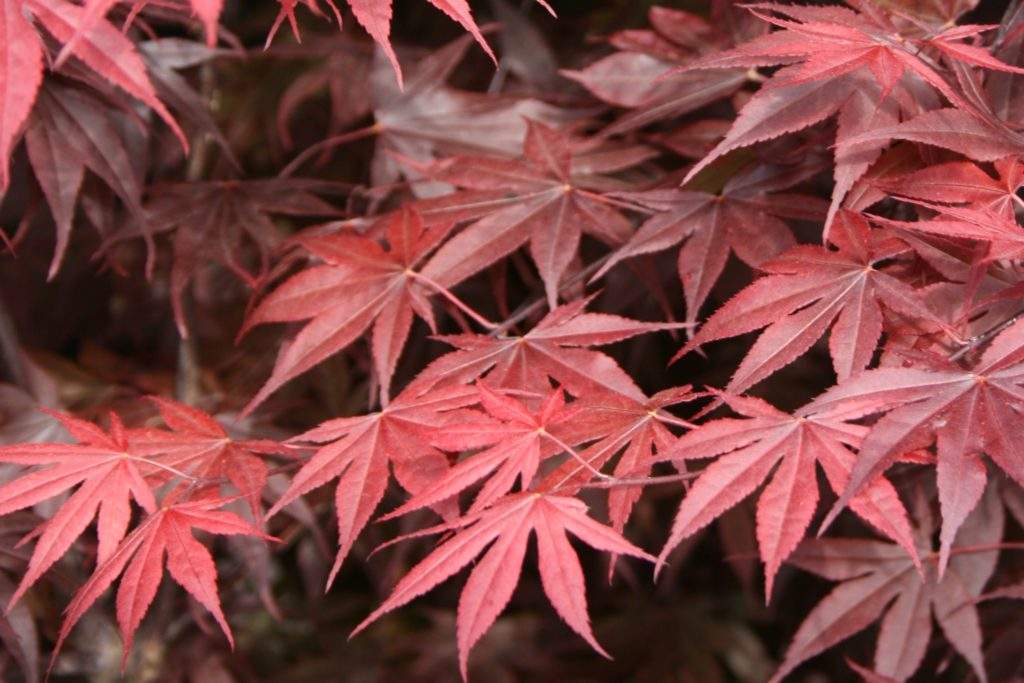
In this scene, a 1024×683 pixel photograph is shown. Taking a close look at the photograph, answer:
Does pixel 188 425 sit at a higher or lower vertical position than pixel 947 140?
lower

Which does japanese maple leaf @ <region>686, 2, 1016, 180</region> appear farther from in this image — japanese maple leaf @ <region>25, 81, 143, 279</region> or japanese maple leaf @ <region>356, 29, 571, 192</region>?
japanese maple leaf @ <region>25, 81, 143, 279</region>

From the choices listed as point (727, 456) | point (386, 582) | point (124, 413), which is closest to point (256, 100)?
point (124, 413)

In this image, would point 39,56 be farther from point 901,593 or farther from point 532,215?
point 901,593

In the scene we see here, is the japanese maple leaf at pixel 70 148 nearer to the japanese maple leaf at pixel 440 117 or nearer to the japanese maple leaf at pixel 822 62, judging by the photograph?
the japanese maple leaf at pixel 440 117

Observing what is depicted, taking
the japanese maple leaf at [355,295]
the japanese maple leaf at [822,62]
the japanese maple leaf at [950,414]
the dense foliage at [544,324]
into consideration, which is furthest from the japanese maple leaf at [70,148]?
the japanese maple leaf at [950,414]

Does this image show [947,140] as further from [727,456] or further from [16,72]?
[16,72]

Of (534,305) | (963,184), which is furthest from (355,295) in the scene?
(963,184)
